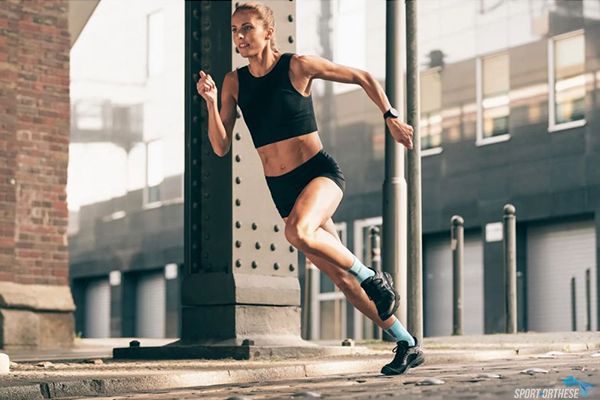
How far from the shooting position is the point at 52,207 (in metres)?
15.2

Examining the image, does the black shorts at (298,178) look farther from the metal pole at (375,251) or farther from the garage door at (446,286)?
the garage door at (446,286)

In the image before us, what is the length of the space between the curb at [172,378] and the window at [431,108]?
68.1ft

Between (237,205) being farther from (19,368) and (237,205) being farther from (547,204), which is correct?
(547,204)

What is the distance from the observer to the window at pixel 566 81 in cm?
2688

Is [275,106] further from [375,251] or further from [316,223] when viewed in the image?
[375,251]

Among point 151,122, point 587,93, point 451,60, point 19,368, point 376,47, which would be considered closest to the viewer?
point 19,368

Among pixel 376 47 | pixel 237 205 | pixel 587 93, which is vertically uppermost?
pixel 376 47

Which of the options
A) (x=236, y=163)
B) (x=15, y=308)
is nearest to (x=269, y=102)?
(x=236, y=163)

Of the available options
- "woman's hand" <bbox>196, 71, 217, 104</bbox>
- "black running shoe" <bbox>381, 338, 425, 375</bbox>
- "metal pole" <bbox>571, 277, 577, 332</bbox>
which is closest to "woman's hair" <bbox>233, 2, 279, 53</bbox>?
"woman's hand" <bbox>196, 71, 217, 104</bbox>

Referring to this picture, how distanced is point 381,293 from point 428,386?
2.23ft

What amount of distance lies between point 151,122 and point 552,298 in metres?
17.2

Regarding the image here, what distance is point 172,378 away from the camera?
313 inches

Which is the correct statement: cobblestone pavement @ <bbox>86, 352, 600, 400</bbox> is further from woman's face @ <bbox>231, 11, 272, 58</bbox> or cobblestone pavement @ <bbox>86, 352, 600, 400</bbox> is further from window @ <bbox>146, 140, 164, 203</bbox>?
window @ <bbox>146, 140, 164, 203</bbox>

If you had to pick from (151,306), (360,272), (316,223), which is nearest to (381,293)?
(360,272)
